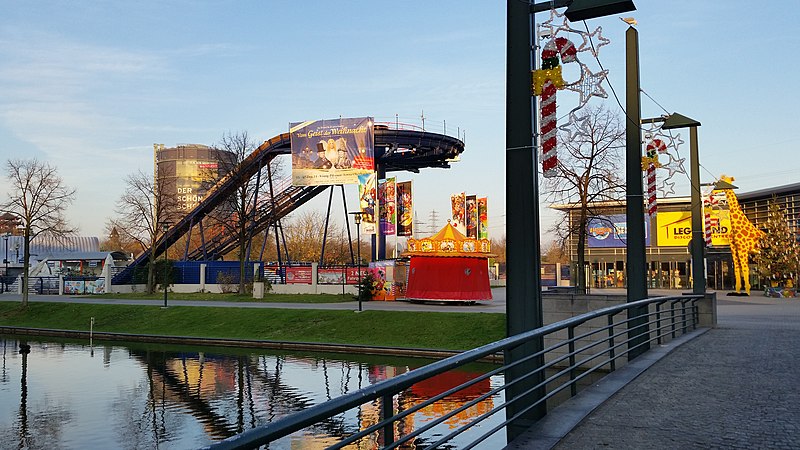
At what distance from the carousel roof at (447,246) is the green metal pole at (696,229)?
1858 cm

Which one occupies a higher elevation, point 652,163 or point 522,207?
point 652,163

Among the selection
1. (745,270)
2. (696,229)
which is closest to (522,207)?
(696,229)

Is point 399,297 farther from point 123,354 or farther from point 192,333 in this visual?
point 123,354

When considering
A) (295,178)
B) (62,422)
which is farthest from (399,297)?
(62,422)

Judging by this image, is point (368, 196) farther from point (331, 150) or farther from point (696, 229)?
point (696, 229)

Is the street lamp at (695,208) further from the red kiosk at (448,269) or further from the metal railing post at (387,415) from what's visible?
the metal railing post at (387,415)

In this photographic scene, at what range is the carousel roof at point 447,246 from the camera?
4281 cm

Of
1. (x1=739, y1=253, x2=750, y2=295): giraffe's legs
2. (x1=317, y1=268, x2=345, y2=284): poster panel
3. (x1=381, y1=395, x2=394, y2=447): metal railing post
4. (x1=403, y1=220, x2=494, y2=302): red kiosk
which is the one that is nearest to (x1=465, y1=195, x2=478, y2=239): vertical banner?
(x1=317, y1=268, x2=345, y2=284): poster panel

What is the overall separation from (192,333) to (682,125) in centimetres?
2314

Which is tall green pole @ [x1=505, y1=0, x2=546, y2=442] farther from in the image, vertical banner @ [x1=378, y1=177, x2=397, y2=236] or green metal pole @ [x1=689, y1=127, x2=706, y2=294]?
vertical banner @ [x1=378, y1=177, x2=397, y2=236]

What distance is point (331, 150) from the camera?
51.3 m

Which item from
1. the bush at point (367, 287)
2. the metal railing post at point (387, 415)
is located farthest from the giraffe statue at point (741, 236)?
the metal railing post at point (387, 415)

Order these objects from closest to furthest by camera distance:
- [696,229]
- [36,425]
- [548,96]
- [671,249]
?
1. [548,96]
2. [36,425]
3. [696,229]
4. [671,249]

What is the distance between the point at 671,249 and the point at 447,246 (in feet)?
112
